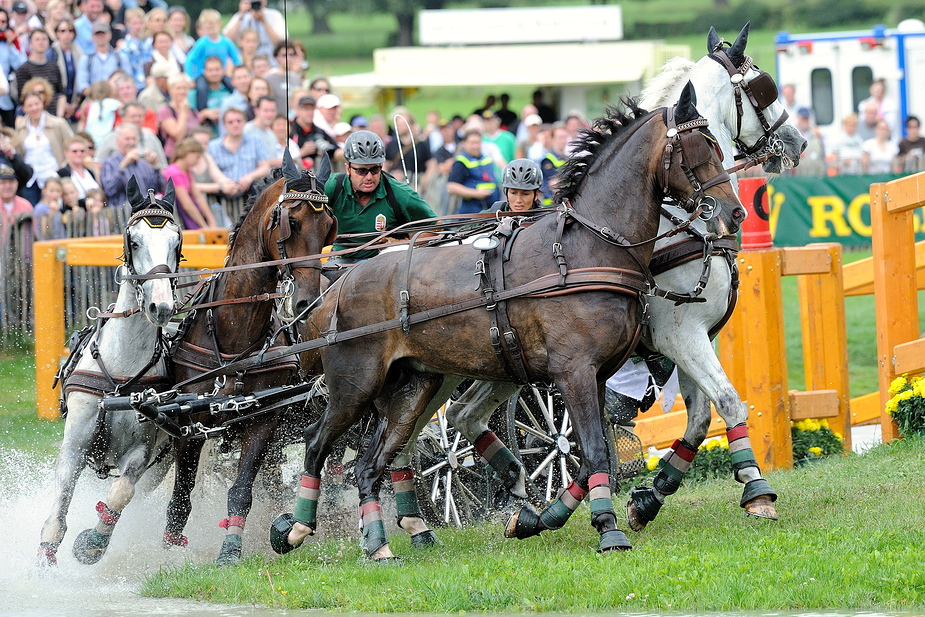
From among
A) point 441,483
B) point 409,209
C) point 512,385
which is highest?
point 409,209

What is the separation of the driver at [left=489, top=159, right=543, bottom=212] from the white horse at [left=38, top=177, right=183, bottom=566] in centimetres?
257

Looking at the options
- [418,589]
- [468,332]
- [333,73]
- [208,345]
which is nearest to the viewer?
[418,589]

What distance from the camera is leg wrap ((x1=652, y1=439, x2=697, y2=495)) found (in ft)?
25.6

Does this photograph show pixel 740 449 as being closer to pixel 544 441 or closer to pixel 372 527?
pixel 544 441

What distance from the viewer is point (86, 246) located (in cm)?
1280

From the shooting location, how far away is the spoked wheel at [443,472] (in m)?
8.89

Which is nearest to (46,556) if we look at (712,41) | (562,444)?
(562,444)

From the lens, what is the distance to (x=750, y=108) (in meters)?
8.04

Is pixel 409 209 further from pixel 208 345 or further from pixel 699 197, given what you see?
pixel 699 197

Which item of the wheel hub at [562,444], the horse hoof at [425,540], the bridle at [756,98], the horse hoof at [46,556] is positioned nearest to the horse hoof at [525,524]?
the horse hoof at [425,540]

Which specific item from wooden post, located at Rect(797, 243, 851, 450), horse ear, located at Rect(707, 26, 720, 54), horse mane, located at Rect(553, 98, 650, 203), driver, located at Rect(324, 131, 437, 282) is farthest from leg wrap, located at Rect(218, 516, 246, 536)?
wooden post, located at Rect(797, 243, 851, 450)

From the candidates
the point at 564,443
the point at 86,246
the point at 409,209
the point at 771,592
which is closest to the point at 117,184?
the point at 86,246

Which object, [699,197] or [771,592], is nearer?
[771,592]

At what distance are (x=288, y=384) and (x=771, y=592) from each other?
3.50 m
